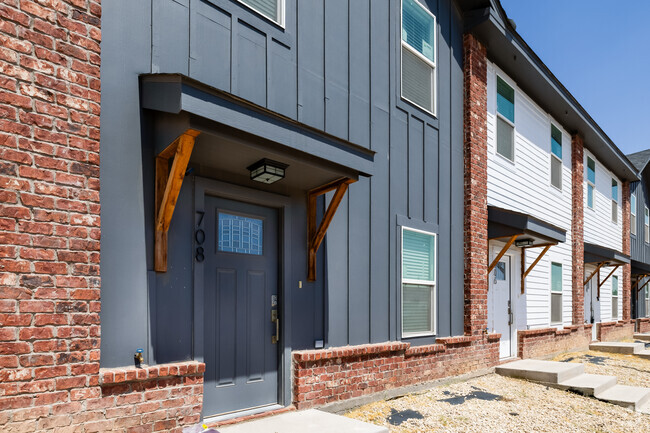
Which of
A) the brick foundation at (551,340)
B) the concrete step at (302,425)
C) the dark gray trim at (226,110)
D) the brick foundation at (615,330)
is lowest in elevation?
the brick foundation at (615,330)

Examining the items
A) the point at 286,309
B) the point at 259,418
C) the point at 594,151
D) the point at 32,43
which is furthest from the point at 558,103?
the point at 32,43

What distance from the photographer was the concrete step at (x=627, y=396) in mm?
7497

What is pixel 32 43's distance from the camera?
3.82 meters

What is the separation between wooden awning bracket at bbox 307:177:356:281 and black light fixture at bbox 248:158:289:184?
2.62 ft

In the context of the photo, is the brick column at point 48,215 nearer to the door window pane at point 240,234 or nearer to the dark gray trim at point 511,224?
the door window pane at point 240,234

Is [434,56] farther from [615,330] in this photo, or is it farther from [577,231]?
[615,330]

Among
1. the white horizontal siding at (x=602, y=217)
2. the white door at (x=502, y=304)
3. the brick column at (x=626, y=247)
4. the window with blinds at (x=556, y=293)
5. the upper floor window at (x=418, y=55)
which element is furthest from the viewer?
the brick column at (x=626, y=247)

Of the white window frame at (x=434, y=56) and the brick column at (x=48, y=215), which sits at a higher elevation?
the white window frame at (x=434, y=56)

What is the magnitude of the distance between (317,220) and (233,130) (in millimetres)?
2112

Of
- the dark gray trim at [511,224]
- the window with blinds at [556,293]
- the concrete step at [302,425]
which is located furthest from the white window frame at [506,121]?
the concrete step at [302,425]

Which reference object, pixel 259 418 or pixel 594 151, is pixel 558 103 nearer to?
pixel 594 151

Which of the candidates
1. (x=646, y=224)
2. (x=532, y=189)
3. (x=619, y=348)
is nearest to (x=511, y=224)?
(x=532, y=189)

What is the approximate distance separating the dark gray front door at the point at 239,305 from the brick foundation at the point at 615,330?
48.2 ft

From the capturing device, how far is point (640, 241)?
77.0ft
